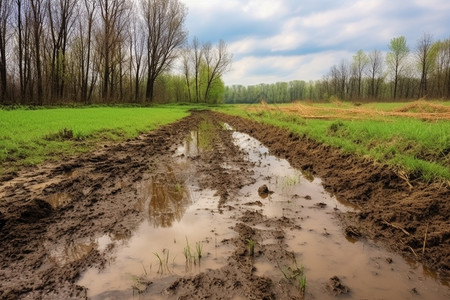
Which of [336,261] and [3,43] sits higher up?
[3,43]

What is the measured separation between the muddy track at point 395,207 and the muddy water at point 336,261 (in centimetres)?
22

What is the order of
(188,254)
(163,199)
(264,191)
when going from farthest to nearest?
(264,191) → (163,199) → (188,254)

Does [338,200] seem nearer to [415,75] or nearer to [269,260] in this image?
[269,260]

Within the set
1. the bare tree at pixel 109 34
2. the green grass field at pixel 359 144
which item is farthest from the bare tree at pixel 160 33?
the green grass field at pixel 359 144

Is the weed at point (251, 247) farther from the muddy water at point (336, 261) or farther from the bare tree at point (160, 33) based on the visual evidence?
the bare tree at point (160, 33)

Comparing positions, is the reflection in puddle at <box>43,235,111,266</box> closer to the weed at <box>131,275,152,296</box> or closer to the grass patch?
the weed at <box>131,275,152,296</box>

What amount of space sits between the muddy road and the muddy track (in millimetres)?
17

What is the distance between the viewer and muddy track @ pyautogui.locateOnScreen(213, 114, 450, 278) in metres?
2.71

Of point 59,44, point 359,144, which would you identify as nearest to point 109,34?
point 59,44

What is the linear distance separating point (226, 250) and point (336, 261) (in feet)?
3.45

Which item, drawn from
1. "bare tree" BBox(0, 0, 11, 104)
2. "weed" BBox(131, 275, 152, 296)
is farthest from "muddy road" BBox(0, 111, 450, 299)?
"bare tree" BBox(0, 0, 11, 104)

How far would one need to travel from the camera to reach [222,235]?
301cm

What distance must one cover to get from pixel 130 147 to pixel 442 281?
7.66 m

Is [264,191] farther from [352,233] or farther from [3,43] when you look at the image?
[3,43]
